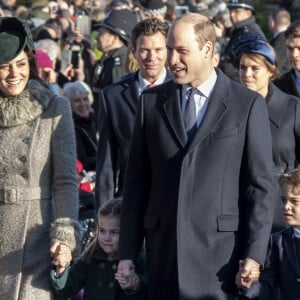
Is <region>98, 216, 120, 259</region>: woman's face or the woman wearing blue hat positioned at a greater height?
the woman wearing blue hat

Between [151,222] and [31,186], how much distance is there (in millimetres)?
772

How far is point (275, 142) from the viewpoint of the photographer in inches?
245

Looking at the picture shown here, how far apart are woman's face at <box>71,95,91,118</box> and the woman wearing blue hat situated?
172 inches

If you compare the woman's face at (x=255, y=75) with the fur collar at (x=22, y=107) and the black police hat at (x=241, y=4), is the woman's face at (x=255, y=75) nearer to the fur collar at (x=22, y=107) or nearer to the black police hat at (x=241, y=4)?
the fur collar at (x=22, y=107)

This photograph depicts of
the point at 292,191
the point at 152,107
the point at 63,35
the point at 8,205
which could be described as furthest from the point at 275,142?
the point at 63,35

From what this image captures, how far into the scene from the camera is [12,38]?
5.84 m

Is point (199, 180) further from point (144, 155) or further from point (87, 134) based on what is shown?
point (87, 134)

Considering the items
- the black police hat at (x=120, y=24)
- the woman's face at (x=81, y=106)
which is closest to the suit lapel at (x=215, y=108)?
the woman's face at (x=81, y=106)

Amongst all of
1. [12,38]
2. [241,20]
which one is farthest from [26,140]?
[241,20]

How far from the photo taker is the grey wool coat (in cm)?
580

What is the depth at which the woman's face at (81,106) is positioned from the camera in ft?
36.2

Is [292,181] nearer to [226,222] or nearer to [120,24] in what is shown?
[226,222]

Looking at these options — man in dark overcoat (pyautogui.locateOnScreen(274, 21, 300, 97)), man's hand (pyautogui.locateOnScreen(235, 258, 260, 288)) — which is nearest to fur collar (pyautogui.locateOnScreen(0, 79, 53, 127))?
man's hand (pyautogui.locateOnScreen(235, 258, 260, 288))

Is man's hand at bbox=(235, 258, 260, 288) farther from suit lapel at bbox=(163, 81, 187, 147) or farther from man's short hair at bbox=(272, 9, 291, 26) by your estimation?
man's short hair at bbox=(272, 9, 291, 26)
